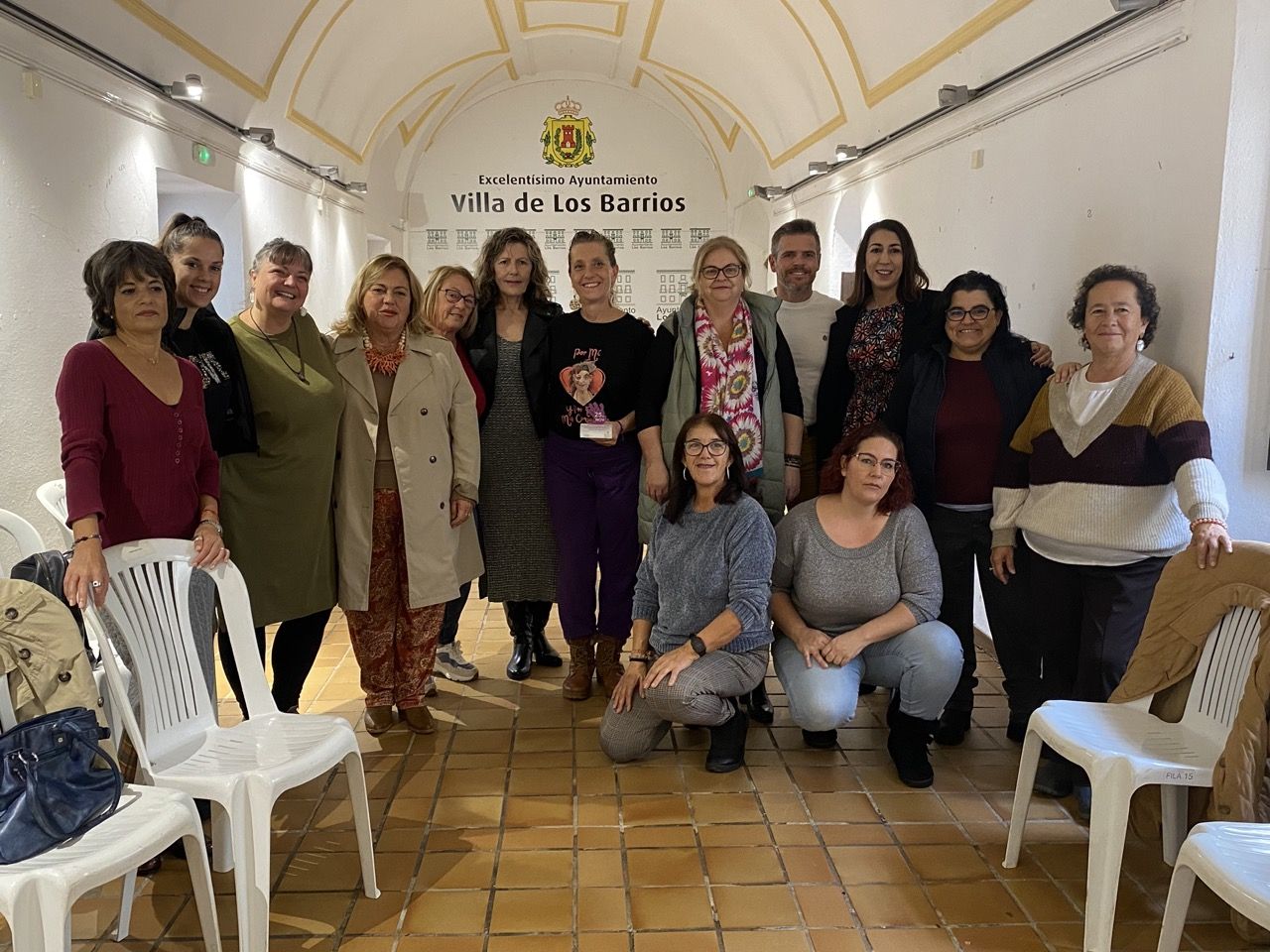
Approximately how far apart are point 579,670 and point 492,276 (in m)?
Result: 1.64

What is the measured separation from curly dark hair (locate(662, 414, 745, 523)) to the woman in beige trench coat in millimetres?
792

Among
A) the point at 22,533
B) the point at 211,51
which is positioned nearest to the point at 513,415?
the point at 22,533

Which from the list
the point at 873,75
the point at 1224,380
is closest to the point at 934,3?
the point at 873,75

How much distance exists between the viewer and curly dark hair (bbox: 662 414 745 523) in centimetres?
340

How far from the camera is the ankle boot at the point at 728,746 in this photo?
11.4 ft

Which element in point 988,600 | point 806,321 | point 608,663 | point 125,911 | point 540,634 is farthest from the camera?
point 540,634

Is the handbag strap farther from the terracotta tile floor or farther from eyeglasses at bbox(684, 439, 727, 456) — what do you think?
eyeglasses at bbox(684, 439, 727, 456)

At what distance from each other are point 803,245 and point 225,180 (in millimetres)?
4273

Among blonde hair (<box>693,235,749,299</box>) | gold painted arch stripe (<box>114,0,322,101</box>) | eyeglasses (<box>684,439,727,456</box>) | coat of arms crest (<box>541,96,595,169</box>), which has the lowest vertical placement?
eyeglasses (<box>684,439,727,456</box>)

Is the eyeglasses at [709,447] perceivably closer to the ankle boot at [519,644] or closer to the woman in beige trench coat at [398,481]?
the woman in beige trench coat at [398,481]

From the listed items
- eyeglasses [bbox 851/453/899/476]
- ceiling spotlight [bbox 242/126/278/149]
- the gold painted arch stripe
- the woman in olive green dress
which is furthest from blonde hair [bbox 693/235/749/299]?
ceiling spotlight [bbox 242/126/278/149]

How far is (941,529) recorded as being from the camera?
3654 millimetres

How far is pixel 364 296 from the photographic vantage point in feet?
Result: 11.5

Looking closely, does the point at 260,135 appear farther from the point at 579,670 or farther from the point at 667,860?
the point at 667,860
